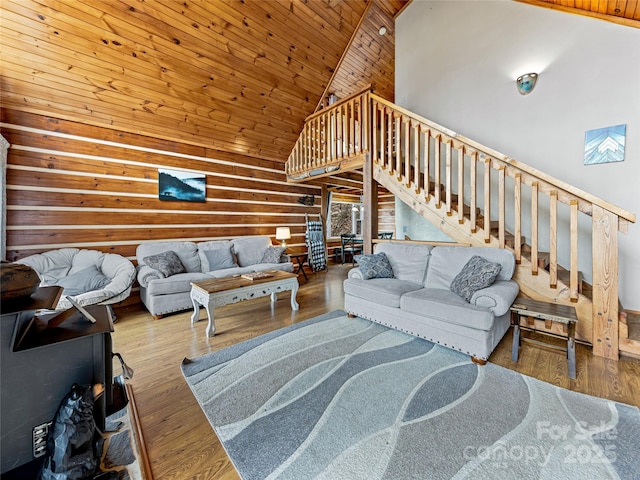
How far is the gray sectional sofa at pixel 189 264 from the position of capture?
10.9 feet

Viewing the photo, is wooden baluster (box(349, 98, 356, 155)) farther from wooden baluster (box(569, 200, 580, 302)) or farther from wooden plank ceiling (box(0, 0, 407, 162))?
wooden baluster (box(569, 200, 580, 302))

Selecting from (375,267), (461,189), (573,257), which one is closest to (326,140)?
(461,189)

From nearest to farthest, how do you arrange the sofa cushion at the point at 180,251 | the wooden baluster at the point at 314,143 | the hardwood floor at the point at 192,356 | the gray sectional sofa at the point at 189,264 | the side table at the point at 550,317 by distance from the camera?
the hardwood floor at the point at 192,356 < the side table at the point at 550,317 < the gray sectional sofa at the point at 189,264 < the sofa cushion at the point at 180,251 < the wooden baluster at the point at 314,143

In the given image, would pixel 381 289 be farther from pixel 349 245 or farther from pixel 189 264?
pixel 349 245

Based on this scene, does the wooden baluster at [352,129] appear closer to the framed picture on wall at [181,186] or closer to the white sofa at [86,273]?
the framed picture on wall at [181,186]

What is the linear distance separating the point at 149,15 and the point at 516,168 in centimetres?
449

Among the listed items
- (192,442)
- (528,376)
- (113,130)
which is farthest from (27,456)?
(113,130)

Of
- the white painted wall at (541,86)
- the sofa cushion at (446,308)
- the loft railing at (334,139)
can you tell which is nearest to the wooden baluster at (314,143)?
the loft railing at (334,139)

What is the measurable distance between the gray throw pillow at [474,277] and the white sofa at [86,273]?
380 centimetres

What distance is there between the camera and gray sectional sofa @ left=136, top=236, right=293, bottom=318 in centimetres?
332

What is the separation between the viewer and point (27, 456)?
3.04ft

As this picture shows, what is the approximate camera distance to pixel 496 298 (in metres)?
2.14

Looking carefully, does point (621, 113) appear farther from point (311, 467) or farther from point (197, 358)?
point (197, 358)

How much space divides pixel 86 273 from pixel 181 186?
6.29 ft
